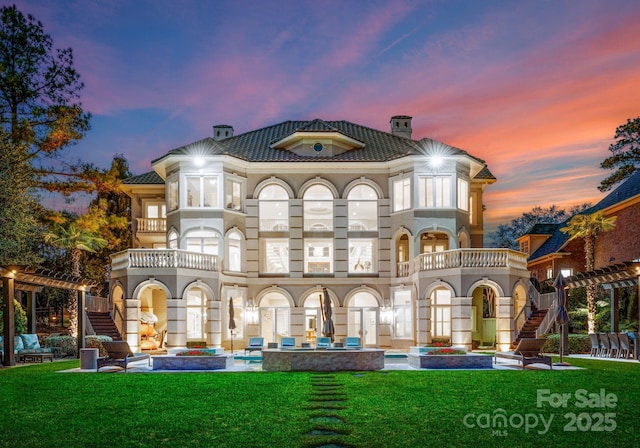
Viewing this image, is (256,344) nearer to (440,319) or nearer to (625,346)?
(440,319)

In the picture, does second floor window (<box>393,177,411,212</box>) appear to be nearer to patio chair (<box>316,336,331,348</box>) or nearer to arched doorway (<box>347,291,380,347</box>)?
arched doorway (<box>347,291,380,347</box>)

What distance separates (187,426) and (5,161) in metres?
22.3

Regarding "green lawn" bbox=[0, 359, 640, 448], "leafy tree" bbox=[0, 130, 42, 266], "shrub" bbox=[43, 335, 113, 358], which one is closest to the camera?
"green lawn" bbox=[0, 359, 640, 448]

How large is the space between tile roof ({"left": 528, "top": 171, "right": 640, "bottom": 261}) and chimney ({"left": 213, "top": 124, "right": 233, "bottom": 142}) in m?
20.8

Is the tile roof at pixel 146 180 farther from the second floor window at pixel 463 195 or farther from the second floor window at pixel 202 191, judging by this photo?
the second floor window at pixel 463 195

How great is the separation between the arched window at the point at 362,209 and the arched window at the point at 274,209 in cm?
328

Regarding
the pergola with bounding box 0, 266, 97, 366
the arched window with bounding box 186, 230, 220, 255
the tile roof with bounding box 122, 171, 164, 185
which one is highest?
the tile roof with bounding box 122, 171, 164, 185

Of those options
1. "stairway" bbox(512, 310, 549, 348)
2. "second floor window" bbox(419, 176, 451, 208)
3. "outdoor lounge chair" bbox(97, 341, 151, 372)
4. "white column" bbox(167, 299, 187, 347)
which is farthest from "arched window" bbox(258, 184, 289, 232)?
"outdoor lounge chair" bbox(97, 341, 151, 372)

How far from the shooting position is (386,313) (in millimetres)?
33938

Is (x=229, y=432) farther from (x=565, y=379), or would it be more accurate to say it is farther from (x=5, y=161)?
(x=5, y=161)

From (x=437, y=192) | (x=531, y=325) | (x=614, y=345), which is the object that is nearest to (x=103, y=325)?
(x=437, y=192)

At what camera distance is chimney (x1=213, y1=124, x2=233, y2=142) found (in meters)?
40.3

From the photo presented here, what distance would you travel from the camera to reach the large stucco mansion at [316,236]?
32.5m

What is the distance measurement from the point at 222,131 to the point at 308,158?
8008mm
